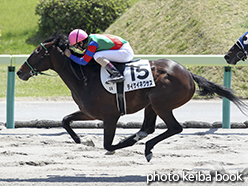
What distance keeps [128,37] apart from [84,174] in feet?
39.4

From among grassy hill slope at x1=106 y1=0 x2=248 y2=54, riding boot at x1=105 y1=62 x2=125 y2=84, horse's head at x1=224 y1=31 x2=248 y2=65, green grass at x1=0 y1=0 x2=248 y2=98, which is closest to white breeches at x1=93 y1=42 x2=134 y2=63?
riding boot at x1=105 y1=62 x2=125 y2=84

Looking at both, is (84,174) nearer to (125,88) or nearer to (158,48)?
(125,88)

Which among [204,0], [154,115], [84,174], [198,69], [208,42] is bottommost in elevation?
[84,174]

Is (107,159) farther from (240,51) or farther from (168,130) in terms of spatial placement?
(240,51)

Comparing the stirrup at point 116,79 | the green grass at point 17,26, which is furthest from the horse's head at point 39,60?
the green grass at point 17,26

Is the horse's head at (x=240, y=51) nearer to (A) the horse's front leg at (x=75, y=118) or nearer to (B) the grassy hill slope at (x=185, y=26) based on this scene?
(A) the horse's front leg at (x=75, y=118)

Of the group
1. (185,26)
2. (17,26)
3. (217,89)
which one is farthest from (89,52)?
(17,26)

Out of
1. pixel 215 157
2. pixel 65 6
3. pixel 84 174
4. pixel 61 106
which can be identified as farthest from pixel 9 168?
pixel 65 6

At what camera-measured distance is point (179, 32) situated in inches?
601

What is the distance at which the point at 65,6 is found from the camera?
1991cm

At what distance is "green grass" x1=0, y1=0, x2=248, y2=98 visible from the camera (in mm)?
12633

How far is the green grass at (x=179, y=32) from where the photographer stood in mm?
12633

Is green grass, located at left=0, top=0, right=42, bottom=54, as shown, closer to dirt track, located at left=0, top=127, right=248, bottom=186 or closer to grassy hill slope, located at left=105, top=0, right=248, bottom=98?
grassy hill slope, located at left=105, top=0, right=248, bottom=98

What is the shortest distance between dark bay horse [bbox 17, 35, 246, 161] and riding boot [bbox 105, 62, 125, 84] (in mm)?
190
